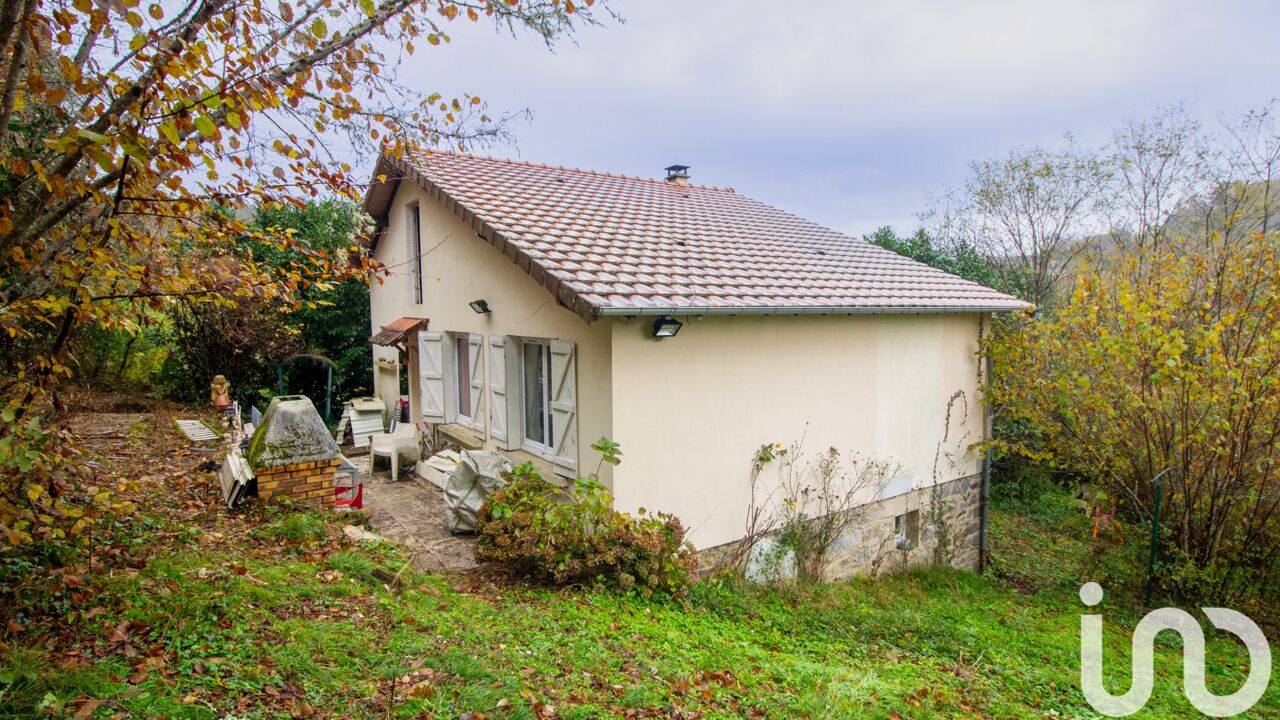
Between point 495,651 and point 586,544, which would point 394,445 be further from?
point 495,651

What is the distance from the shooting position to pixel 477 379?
834 centimetres

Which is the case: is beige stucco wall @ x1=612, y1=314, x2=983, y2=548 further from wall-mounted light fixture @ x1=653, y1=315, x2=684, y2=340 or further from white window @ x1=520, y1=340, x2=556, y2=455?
white window @ x1=520, y1=340, x2=556, y2=455

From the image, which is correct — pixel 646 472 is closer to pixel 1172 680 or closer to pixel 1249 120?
pixel 1172 680

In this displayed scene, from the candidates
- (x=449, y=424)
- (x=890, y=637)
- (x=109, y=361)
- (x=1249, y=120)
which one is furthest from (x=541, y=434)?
(x=1249, y=120)

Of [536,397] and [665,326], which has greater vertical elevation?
[665,326]

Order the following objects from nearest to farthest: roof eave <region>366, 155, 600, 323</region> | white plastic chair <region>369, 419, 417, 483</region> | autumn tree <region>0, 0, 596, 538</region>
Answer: autumn tree <region>0, 0, 596, 538</region> < roof eave <region>366, 155, 600, 323</region> < white plastic chair <region>369, 419, 417, 483</region>

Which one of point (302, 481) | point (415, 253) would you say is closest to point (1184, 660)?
point (302, 481)

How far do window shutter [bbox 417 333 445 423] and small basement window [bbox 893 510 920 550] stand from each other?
23.3ft

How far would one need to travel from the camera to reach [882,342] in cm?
830

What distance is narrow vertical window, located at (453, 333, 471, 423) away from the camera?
9109mm

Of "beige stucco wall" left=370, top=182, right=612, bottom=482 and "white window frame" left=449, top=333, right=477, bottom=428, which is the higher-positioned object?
"beige stucco wall" left=370, top=182, right=612, bottom=482

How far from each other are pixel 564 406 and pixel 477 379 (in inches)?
92.0

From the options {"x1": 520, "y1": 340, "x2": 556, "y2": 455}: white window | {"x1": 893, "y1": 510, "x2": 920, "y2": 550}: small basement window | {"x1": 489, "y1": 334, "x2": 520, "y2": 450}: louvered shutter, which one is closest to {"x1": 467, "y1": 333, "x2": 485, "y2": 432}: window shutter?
{"x1": 489, "y1": 334, "x2": 520, "y2": 450}: louvered shutter

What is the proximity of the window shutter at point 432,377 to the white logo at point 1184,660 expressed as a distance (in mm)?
8306
